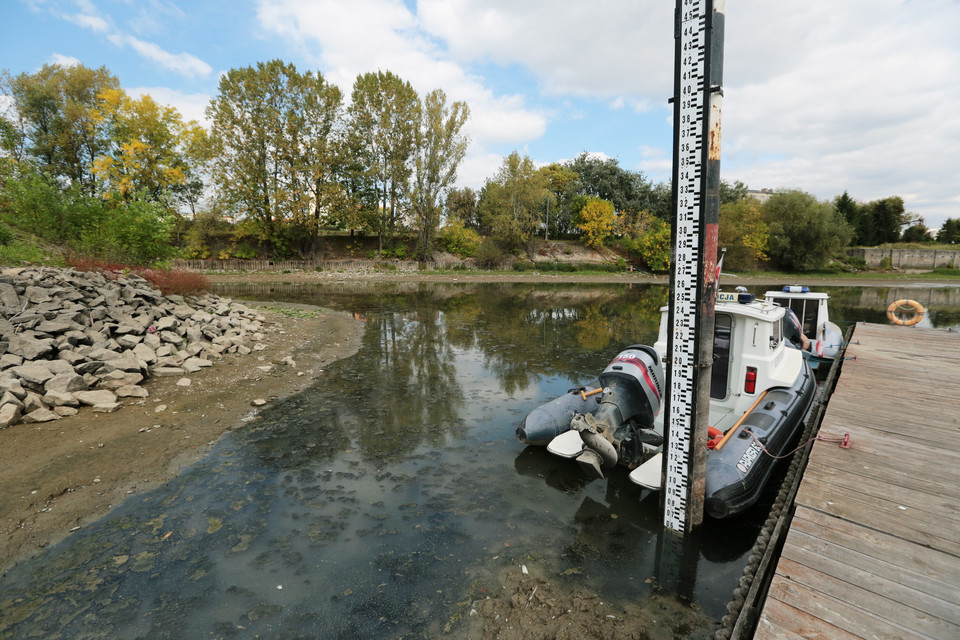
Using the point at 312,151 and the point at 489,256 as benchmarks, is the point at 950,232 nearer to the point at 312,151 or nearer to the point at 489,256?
the point at 489,256

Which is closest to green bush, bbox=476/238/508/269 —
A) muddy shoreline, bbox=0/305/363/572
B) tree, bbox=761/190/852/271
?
→ tree, bbox=761/190/852/271

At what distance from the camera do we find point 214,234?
4200cm

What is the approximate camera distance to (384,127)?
41.9 m

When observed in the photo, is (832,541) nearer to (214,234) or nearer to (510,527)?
(510,527)

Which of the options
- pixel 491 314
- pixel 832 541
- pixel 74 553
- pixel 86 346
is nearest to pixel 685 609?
pixel 832 541

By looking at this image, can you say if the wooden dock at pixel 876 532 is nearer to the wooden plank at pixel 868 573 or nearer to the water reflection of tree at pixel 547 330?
the wooden plank at pixel 868 573

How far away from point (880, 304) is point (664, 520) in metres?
31.2

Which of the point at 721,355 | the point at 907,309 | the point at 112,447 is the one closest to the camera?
the point at 112,447

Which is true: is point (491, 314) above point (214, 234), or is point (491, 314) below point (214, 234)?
below

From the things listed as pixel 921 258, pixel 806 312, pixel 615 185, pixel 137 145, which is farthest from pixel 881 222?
pixel 137 145

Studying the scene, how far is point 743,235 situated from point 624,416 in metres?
Result: 49.1

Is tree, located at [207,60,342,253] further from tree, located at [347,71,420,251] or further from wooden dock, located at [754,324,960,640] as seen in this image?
wooden dock, located at [754,324,960,640]

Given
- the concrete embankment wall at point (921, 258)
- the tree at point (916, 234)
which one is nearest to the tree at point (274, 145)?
the concrete embankment wall at point (921, 258)

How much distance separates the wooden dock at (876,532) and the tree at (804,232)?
4863cm
